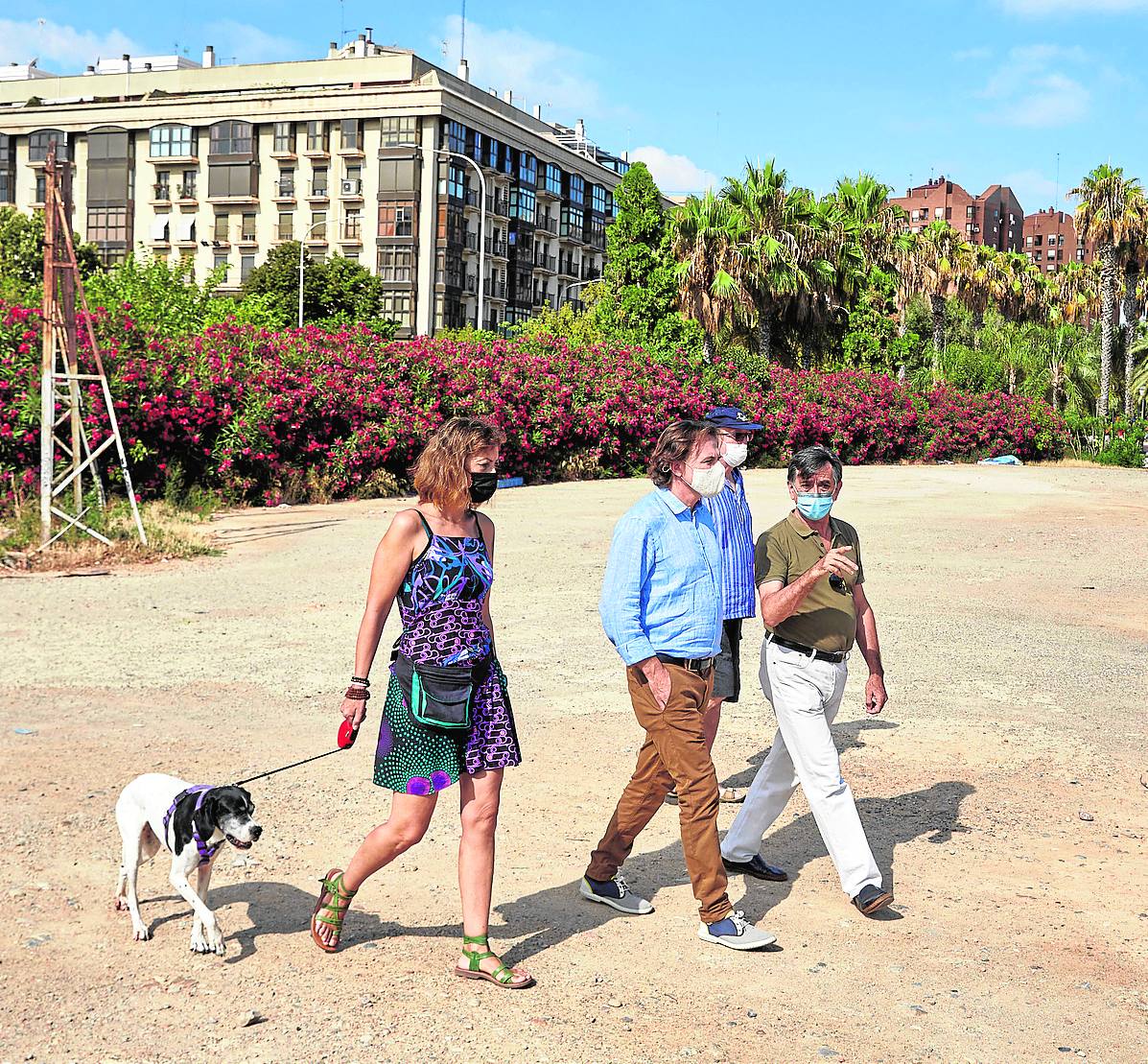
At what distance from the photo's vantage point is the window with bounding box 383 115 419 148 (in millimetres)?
77000

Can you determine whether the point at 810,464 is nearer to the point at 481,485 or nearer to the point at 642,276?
the point at 481,485

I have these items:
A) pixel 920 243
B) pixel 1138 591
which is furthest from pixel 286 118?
pixel 1138 591

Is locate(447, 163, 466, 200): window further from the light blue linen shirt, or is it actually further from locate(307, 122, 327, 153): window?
the light blue linen shirt

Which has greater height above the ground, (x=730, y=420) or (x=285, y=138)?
(x=285, y=138)

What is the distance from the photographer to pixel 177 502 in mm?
20031

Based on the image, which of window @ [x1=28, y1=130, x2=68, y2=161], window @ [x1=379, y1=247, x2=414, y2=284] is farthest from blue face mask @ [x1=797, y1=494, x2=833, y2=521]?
window @ [x1=28, y1=130, x2=68, y2=161]

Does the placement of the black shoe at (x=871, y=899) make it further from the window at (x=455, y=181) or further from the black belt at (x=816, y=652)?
the window at (x=455, y=181)

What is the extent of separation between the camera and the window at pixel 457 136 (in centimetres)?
7750

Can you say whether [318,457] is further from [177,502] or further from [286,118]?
[286,118]

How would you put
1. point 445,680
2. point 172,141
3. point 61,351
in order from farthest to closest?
point 172,141 → point 61,351 → point 445,680

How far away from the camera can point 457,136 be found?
7862 centimetres

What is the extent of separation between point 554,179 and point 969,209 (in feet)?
297

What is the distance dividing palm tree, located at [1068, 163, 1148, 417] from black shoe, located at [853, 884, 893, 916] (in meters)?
40.4

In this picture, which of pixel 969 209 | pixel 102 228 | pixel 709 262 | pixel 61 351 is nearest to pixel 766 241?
pixel 709 262
